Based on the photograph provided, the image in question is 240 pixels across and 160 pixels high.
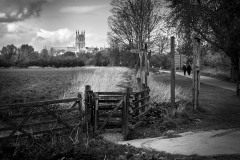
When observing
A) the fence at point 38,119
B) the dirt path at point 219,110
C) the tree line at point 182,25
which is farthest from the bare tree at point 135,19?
the fence at point 38,119

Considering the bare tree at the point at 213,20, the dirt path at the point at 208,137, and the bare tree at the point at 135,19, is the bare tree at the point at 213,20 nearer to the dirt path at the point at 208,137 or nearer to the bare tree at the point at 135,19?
the bare tree at the point at 135,19

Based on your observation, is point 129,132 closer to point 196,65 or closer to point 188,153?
point 188,153

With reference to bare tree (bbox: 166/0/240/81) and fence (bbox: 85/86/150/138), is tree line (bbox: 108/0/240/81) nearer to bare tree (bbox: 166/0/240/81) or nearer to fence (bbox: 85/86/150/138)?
bare tree (bbox: 166/0/240/81)

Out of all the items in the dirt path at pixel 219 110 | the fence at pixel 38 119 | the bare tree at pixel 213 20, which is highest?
the bare tree at pixel 213 20

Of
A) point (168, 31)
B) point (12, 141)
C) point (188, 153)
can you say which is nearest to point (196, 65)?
point (188, 153)

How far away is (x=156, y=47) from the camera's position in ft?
108

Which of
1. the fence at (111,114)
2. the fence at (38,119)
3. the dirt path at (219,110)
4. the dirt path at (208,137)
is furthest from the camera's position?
the dirt path at (219,110)

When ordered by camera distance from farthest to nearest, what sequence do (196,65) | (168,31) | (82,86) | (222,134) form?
(168,31), (82,86), (196,65), (222,134)

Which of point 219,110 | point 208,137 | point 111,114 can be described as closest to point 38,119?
point 111,114

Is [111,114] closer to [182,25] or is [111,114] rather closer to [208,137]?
[208,137]

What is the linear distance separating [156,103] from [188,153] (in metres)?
6.75

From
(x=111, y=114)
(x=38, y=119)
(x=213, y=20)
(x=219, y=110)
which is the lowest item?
(x=38, y=119)

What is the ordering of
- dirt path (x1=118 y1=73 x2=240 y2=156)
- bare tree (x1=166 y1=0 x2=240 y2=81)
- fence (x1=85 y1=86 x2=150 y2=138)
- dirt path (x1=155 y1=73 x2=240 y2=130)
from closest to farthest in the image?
1. dirt path (x1=118 y1=73 x2=240 y2=156)
2. fence (x1=85 y1=86 x2=150 y2=138)
3. dirt path (x1=155 y1=73 x2=240 y2=130)
4. bare tree (x1=166 y1=0 x2=240 y2=81)

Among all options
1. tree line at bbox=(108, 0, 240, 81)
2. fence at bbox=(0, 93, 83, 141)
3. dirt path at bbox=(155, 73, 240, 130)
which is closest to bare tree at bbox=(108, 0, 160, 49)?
tree line at bbox=(108, 0, 240, 81)
